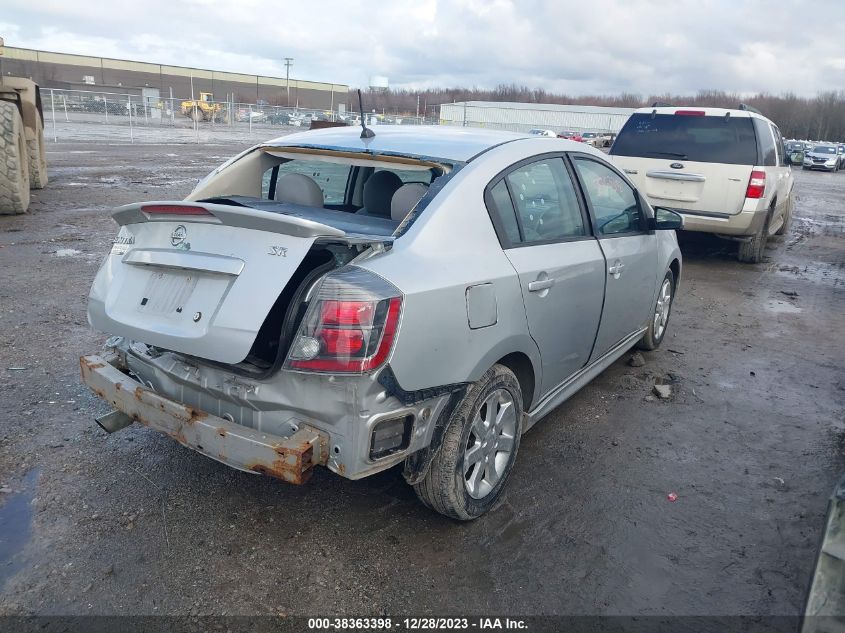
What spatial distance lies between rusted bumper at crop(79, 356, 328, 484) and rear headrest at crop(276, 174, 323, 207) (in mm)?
1438

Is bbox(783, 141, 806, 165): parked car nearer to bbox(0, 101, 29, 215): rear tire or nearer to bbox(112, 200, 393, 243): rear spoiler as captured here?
bbox(0, 101, 29, 215): rear tire

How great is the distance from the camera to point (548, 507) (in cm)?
334

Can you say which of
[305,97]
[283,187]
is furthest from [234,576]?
[305,97]

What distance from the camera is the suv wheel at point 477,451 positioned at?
290 centimetres

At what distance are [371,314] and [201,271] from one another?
2.52 feet

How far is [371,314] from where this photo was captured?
2484mm

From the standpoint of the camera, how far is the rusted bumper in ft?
8.21

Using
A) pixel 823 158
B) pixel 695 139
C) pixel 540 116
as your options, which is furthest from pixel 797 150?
pixel 695 139

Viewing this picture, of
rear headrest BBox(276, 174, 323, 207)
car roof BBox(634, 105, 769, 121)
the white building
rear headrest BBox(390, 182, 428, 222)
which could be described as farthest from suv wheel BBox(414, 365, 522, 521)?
the white building

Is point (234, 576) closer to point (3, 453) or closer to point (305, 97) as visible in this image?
point (3, 453)

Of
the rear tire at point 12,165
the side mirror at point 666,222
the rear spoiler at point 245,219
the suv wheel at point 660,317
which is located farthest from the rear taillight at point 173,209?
the rear tire at point 12,165

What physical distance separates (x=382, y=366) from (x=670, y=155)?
766cm

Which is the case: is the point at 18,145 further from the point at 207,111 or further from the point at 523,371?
the point at 207,111

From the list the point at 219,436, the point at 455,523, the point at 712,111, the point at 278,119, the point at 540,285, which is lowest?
the point at 455,523
